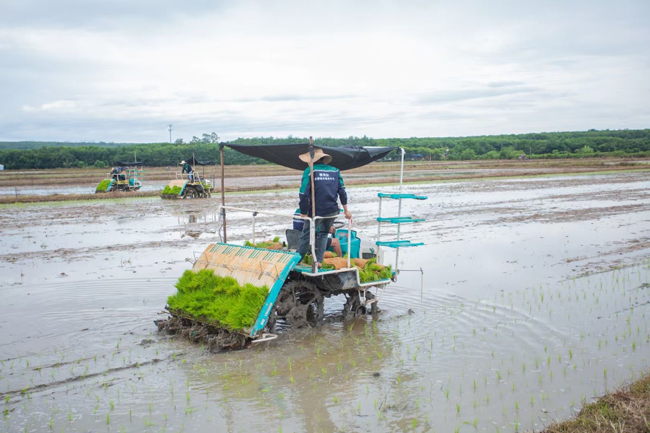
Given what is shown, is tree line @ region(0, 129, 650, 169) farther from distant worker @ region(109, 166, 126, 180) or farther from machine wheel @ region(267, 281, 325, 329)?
machine wheel @ region(267, 281, 325, 329)

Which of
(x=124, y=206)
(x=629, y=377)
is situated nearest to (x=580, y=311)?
(x=629, y=377)

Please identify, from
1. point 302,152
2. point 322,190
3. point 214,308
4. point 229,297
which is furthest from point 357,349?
point 302,152

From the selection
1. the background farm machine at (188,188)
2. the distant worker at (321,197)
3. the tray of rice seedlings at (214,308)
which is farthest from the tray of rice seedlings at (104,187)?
the distant worker at (321,197)

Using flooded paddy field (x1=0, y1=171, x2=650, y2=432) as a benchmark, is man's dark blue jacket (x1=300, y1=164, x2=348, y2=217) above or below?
above

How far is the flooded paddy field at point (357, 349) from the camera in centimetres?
605

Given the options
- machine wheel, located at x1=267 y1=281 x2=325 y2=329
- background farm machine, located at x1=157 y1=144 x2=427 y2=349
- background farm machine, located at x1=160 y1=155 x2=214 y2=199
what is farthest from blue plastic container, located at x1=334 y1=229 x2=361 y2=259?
background farm machine, located at x1=160 y1=155 x2=214 y2=199

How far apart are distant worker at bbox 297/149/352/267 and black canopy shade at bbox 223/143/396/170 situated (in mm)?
234

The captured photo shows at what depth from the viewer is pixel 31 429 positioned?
→ 223 inches

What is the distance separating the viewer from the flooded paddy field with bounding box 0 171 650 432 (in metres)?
6.05

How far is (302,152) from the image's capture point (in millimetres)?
8414

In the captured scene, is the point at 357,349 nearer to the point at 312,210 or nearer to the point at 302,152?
the point at 312,210

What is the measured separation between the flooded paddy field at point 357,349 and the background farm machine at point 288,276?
256mm

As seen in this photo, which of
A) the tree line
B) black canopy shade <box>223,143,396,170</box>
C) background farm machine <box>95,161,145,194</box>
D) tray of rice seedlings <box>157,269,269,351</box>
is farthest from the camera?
the tree line

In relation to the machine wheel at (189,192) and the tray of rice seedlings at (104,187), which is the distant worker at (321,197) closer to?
the machine wheel at (189,192)
